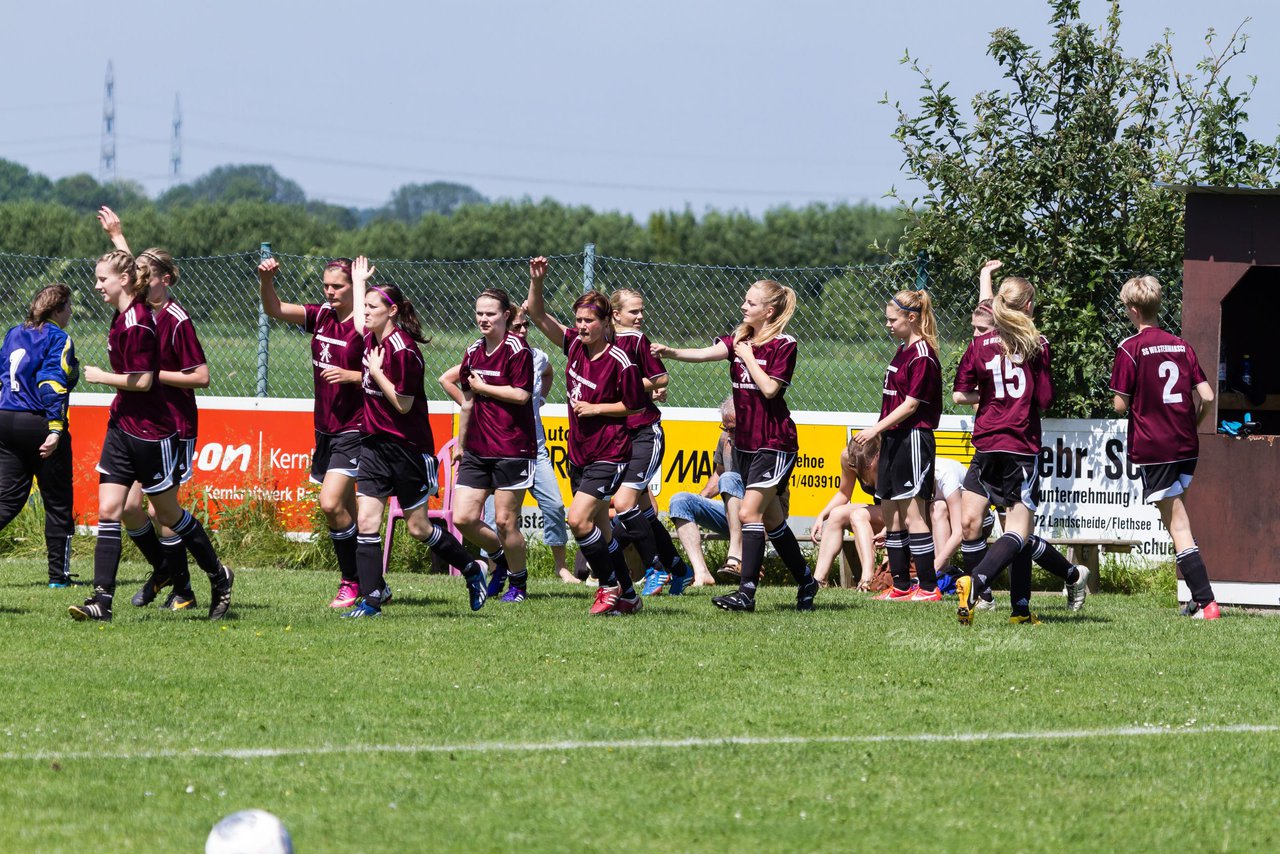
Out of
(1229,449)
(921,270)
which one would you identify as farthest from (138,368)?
(1229,449)

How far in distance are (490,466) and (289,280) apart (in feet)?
48.9

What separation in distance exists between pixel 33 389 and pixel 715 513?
15.8 ft

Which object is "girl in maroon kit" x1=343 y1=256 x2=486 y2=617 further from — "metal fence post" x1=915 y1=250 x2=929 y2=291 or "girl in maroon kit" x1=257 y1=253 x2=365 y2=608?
"metal fence post" x1=915 y1=250 x2=929 y2=291

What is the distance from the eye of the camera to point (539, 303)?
9.80m

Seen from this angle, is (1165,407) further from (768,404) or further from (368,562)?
(368,562)

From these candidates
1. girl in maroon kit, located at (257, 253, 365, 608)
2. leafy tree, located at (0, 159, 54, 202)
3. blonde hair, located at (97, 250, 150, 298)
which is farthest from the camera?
leafy tree, located at (0, 159, 54, 202)

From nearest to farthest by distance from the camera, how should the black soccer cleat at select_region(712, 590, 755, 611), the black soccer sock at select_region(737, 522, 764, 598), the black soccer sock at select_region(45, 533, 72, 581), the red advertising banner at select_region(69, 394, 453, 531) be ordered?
the black soccer sock at select_region(737, 522, 764, 598), the black soccer cleat at select_region(712, 590, 755, 611), the black soccer sock at select_region(45, 533, 72, 581), the red advertising banner at select_region(69, 394, 453, 531)

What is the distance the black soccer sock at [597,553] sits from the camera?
30.6 ft

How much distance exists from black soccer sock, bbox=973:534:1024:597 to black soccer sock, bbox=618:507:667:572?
2.48m

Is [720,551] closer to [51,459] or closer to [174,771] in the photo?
[51,459]

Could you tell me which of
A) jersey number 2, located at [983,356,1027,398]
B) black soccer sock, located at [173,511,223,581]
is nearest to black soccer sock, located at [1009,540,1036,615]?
jersey number 2, located at [983,356,1027,398]

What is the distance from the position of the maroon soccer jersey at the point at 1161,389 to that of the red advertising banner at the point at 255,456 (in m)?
5.53

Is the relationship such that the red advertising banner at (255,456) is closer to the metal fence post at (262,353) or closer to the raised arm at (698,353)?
the metal fence post at (262,353)

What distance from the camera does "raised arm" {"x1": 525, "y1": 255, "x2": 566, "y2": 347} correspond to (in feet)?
31.6
